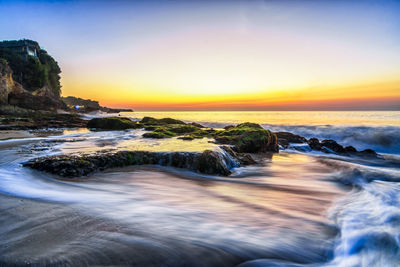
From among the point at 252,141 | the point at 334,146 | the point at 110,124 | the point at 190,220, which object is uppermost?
the point at 110,124

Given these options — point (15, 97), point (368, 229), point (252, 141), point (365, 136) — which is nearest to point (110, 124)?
point (252, 141)

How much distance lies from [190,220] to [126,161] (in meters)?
3.26

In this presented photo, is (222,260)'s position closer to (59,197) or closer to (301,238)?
(301,238)

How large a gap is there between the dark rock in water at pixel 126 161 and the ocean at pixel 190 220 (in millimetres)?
227

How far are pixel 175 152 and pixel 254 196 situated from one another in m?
2.59

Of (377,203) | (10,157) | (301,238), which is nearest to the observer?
(301,238)

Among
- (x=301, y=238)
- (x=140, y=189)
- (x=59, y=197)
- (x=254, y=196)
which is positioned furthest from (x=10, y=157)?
(x=301, y=238)

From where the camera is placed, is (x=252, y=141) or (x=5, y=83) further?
(x=5, y=83)

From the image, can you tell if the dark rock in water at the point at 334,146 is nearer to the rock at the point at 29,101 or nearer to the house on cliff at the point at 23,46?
the rock at the point at 29,101

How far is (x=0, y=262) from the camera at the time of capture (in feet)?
5.49

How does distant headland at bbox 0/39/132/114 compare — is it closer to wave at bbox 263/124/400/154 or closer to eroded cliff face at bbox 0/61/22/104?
eroded cliff face at bbox 0/61/22/104

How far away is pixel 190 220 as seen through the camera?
2988mm

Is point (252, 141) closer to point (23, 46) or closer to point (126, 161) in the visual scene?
point (126, 161)

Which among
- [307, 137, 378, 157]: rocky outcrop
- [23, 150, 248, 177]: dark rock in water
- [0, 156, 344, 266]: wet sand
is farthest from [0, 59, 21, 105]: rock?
[307, 137, 378, 157]: rocky outcrop
